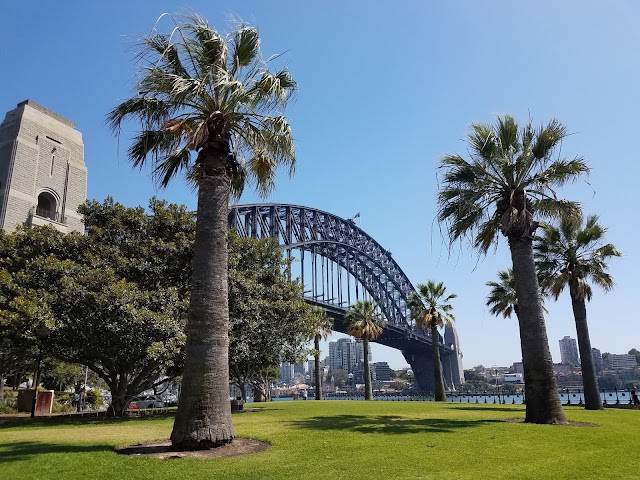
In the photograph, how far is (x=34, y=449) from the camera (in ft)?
34.9

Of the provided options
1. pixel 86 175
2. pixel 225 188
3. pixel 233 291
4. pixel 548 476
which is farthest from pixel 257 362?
pixel 86 175

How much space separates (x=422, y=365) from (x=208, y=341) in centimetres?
10218

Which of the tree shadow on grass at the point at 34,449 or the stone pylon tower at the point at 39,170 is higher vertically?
the stone pylon tower at the point at 39,170

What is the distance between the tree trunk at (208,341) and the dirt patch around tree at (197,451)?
0.66ft

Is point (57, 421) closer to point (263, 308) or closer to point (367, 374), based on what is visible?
point (263, 308)

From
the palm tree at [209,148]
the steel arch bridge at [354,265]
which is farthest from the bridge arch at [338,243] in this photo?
the palm tree at [209,148]

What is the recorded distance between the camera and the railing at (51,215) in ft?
151

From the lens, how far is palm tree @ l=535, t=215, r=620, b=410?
86.6 ft

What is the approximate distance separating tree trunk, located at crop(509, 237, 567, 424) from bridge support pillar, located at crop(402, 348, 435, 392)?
292 feet

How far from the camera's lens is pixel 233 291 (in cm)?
2503

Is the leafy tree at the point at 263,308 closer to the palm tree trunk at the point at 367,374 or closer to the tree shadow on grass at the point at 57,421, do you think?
the tree shadow on grass at the point at 57,421

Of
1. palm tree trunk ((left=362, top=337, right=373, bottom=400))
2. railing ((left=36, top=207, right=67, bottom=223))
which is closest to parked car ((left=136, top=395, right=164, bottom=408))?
railing ((left=36, top=207, right=67, bottom=223))

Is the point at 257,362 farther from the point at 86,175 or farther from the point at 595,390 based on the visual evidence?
the point at 86,175

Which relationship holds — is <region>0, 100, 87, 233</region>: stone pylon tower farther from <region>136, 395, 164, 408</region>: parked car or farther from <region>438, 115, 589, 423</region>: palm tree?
<region>438, 115, 589, 423</region>: palm tree
